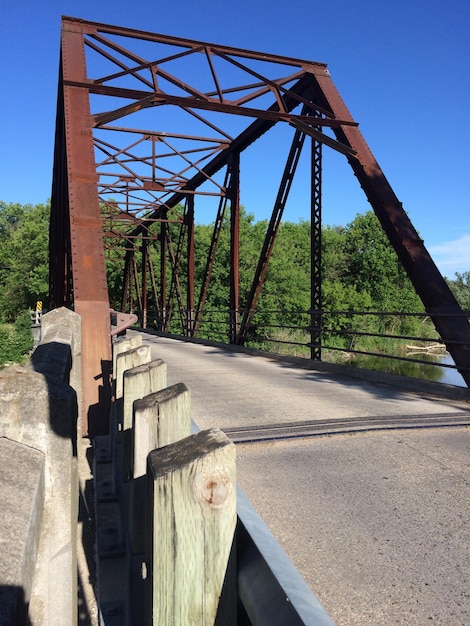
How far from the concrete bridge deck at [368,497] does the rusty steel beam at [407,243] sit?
1.25m

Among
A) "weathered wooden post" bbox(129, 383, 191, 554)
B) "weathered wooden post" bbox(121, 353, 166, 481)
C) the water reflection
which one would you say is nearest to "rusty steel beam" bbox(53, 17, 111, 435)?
"weathered wooden post" bbox(121, 353, 166, 481)

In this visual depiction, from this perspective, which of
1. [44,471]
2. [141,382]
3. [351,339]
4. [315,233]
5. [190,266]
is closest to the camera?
[44,471]

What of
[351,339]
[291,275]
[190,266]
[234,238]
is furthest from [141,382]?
[291,275]

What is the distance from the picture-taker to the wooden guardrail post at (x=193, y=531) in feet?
4.25

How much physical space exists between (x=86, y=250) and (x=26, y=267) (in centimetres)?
5089

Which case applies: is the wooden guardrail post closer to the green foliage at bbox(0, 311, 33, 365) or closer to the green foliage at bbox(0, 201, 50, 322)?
the green foliage at bbox(0, 311, 33, 365)

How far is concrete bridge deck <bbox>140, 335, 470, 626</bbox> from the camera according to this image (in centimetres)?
218

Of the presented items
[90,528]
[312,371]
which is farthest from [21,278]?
[90,528]

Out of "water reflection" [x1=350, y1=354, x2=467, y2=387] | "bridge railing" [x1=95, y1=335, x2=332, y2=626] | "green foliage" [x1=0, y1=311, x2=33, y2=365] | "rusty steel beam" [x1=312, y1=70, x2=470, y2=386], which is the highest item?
"rusty steel beam" [x1=312, y1=70, x2=470, y2=386]

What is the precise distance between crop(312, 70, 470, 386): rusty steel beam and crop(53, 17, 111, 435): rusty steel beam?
4.52m

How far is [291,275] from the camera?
147 feet

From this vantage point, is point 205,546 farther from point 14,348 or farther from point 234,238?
point 14,348

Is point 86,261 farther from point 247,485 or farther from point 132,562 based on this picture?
point 132,562

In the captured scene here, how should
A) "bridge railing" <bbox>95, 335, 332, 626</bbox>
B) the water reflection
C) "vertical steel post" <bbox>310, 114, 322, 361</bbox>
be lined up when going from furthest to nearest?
the water reflection → "vertical steel post" <bbox>310, 114, 322, 361</bbox> → "bridge railing" <bbox>95, 335, 332, 626</bbox>
